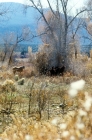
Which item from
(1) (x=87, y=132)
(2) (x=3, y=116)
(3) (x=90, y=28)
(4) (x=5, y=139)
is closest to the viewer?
(1) (x=87, y=132)

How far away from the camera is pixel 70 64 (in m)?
29.2

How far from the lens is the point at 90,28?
53625 mm

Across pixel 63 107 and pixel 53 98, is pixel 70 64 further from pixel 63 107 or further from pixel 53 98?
pixel 63 107

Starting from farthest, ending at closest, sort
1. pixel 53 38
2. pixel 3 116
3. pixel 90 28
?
pixel 90 28, pixel 53 38, pixel 3 116

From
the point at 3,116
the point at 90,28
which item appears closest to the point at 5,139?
the point at 3,116

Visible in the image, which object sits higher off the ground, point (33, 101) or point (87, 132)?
point (87, 132)

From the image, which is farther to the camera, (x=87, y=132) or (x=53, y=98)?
(x=53, y=98)

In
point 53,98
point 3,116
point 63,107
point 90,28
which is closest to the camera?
point 3,116

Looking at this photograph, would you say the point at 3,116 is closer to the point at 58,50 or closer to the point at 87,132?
the point at 87,132

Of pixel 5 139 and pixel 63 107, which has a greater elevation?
pixel 5 139

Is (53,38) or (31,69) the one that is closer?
(31,69)

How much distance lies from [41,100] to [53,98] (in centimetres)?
242

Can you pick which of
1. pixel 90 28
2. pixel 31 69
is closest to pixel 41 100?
pixel 31 69

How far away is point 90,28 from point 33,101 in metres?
41.2
